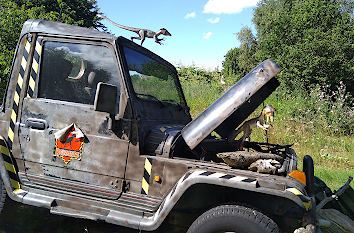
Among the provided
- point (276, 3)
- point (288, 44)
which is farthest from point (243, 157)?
point (276, 3)

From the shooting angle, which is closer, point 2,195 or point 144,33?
point 2,195

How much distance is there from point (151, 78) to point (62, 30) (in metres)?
1.13

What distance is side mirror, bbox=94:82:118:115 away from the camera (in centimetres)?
258

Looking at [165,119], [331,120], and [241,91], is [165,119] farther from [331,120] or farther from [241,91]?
[331,120]

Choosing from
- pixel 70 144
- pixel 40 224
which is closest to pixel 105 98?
pixel 70 144

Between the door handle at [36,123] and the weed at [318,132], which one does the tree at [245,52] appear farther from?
the door handle at [36,123]

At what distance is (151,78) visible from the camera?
146 inches

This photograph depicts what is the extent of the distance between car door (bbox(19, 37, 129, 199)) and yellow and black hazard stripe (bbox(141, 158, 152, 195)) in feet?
0.75

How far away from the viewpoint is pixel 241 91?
2668mm

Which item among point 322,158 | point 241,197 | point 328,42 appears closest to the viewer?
point 241,197

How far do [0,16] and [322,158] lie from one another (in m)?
9.36

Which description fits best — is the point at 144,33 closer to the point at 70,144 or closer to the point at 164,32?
the point at 164,32

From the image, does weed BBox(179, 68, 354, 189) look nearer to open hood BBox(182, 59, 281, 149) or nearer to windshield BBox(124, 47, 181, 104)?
windshield BBox(124, 47, 181, 104)

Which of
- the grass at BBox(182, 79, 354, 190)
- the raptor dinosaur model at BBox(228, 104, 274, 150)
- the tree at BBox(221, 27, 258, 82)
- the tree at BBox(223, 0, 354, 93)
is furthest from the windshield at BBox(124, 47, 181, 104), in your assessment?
the tree at BBox(221, 27, 258, 82)
